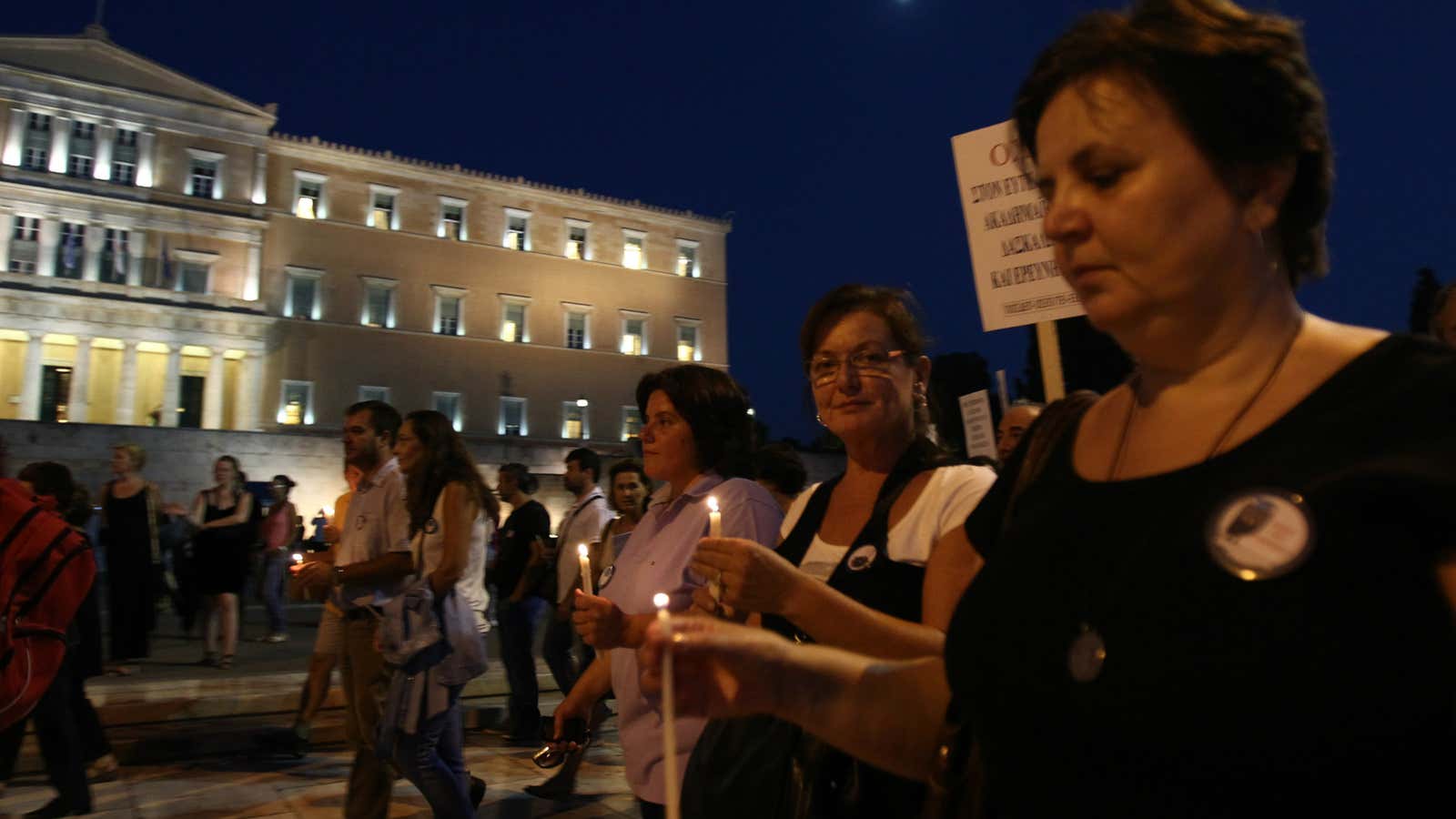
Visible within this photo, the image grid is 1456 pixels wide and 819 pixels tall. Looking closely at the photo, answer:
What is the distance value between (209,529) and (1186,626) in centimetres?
A: 931

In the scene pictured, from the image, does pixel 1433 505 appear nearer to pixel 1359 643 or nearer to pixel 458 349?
pixel 1359 643

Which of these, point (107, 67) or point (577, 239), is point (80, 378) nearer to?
point (107, 67)

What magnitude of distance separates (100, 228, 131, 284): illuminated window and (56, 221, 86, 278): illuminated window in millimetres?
651

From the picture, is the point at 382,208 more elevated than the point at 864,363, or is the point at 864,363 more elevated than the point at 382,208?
the point at 382,208

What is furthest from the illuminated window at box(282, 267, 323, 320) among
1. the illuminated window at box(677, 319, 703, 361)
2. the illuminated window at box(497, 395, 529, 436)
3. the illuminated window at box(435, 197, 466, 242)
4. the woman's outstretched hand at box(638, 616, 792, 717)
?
the woman's outstretched hand at box(638, 616, 792, 717)

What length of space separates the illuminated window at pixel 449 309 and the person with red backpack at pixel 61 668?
36.0 metres

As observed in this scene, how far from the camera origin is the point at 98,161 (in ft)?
113

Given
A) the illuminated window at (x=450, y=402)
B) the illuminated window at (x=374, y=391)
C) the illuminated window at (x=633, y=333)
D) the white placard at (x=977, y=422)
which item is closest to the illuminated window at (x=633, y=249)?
the illuminated window at (x=633, y=333)

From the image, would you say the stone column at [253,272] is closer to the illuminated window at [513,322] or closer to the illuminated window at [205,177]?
the illuminated window at [205,177]

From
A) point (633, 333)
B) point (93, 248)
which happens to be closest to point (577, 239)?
point (633, 333)

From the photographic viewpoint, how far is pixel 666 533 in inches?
105

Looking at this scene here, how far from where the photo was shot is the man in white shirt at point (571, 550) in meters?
5.97

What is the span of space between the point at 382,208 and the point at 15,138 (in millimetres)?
12211

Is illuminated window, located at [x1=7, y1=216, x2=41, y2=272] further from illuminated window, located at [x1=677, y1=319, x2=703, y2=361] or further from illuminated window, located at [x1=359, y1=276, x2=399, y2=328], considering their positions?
illuminated window, located at [x1=677, y1=319, x2=703, y2=361]
